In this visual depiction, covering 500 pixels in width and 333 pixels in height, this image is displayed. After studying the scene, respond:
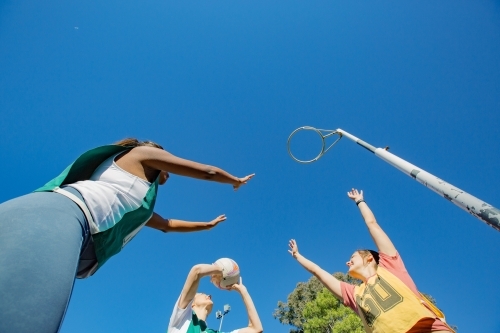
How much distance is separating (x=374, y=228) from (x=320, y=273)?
1.15 m

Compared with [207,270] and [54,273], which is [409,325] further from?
[54,273]

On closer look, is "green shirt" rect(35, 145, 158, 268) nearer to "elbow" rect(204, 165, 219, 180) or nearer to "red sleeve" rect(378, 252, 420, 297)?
"elbow" rect(204, 165, 219, 180)

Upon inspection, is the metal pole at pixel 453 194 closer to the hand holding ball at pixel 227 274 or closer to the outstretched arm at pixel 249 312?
the hand holding ball at pixel 227 274

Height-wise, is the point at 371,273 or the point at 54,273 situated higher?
the point at 371,273

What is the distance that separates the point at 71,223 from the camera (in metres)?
1.47

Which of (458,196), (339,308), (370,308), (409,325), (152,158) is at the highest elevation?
(339,308)

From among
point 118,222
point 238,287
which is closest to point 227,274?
point 238,287

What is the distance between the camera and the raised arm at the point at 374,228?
4.20 meters

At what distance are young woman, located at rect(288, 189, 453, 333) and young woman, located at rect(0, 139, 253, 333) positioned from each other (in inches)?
101

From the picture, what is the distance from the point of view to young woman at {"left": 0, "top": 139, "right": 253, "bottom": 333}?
114cm

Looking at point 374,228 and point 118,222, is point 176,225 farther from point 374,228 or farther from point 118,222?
point 374,228

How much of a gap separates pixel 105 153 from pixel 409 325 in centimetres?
354

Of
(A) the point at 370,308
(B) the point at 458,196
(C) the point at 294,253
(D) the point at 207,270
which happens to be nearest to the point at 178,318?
(D) the point at 207,270

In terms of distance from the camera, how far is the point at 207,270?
448 cm
